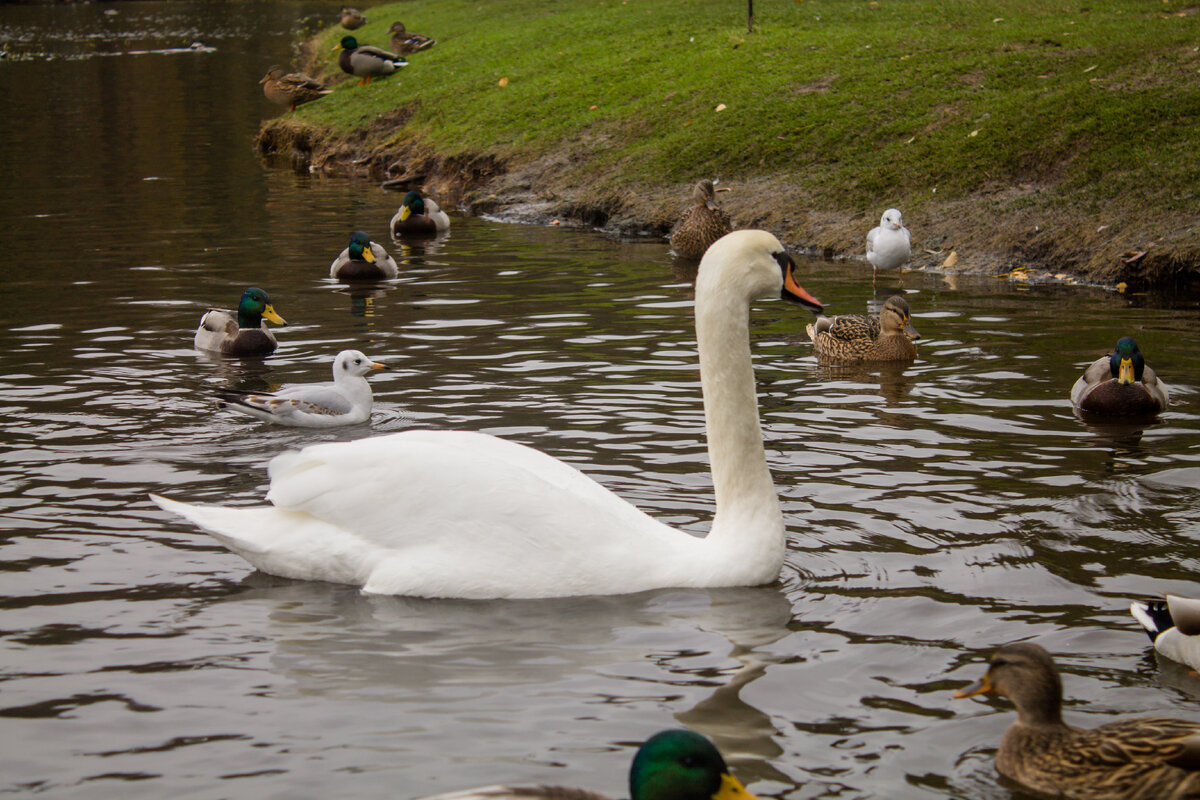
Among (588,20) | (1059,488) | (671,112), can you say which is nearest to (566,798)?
(1059,488)

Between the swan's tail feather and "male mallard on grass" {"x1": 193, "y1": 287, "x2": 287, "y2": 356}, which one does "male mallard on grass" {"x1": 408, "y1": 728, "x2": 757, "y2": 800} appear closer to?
the swan's tail feather

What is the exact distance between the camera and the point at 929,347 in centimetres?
1167

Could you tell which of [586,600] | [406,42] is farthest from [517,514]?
[406,42]

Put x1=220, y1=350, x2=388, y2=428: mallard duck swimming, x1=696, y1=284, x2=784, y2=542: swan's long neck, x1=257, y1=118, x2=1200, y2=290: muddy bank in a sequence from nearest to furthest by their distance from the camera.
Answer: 1. x1=696, y1=284, x2=784, y2=542: swan's long neck
2. x1=220, y1=350, x2=388, y2=428: mallard duck swimming
3. x1=257, y1=118, x2=1200, y2=290: muddy bank

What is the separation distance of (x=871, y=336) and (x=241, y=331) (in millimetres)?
5369

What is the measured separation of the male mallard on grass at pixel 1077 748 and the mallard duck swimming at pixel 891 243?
954cm

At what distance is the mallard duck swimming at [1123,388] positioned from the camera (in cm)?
912

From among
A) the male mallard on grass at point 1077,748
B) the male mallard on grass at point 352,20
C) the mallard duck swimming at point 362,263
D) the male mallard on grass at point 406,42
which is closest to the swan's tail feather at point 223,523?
the male mallard on grass at point 1077,748

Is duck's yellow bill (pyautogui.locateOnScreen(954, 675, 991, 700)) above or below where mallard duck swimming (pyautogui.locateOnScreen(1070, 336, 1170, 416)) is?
below

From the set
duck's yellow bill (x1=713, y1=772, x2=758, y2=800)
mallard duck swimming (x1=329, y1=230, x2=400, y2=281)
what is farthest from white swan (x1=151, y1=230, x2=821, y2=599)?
mallard duck swimming (x1=329, y1=230, x2=400, y2=281)

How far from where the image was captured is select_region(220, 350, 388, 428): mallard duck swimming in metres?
9.65

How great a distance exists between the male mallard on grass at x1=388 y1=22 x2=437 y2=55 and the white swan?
2892 centimetres

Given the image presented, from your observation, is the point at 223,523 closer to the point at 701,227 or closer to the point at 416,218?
the point at 701,227

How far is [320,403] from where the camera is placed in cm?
971
